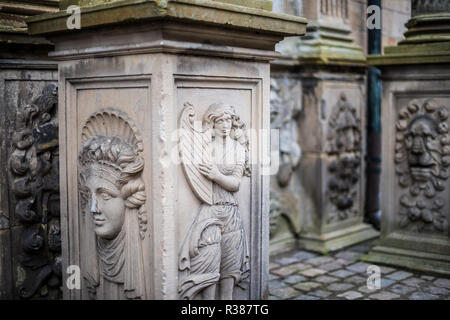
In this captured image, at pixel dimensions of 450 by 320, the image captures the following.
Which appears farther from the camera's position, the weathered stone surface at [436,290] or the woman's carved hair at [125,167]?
the weathered stone surface at [436,290]

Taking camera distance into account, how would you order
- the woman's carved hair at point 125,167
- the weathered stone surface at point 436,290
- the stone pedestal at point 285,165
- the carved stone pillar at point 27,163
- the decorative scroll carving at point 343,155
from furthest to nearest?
the decorative scroll carving at point 343,155, the stone pedestal at point 285,165, the weathered stone surface at point 436,290, the carved stone pillar at point 27,163, the woman's carved hair at point 125,167

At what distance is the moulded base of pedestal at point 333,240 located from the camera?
6074 millimetres

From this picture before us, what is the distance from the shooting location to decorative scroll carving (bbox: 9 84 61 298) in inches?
154

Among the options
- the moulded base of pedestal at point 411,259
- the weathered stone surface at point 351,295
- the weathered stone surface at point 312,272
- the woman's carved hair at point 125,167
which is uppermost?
the woman's carved hair at point 125,167

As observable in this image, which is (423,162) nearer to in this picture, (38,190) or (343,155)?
(343,155)

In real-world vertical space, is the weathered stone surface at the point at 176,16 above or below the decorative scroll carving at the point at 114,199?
above

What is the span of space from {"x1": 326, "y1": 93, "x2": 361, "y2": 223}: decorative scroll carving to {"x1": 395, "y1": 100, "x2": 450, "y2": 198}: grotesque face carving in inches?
33.2

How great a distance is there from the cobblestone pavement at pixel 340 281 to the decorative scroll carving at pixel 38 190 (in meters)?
1.74

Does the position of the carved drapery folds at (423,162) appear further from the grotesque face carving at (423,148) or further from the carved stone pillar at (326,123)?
the carved stone pillar at (326,123)

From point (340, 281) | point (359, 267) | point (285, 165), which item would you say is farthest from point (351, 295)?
point (285, 165)

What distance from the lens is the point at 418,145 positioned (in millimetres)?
5348

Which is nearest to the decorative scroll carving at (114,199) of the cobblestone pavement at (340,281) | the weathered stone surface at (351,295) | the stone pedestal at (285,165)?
the cobblestone pavement at (340,281)

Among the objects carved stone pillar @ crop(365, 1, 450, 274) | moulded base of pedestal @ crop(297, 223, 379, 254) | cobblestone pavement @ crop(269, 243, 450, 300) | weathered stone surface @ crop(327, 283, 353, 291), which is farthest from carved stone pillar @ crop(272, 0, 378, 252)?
weathered stone surface @ crop(327, 283, 353, 291)

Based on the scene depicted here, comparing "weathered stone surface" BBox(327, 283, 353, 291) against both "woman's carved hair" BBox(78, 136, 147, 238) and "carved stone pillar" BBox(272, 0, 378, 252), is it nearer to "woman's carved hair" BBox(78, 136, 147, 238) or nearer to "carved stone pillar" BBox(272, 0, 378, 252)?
"carved stone pillar" BBox(272, 0, 378, 252)
